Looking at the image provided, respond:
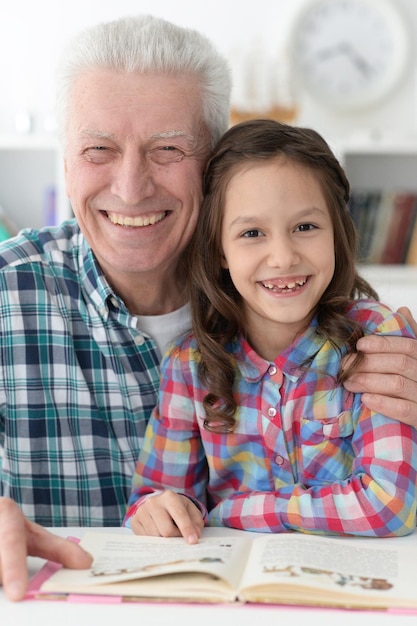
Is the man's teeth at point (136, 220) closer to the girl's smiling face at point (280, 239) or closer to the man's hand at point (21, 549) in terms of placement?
the girl's smiling face at point (280, 239)

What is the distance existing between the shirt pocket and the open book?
0.85 ft

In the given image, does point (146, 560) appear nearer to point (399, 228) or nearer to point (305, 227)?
point (305, 227)

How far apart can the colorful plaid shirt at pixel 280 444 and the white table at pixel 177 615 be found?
347 millimetres

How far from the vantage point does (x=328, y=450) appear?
150 centimetres

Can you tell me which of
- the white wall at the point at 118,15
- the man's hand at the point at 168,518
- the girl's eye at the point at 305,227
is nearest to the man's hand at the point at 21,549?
the man's hand at the point at 168,518

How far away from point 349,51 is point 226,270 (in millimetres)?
2731

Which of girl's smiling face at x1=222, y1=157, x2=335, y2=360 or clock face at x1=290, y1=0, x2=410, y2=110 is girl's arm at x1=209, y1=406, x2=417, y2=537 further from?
clock face at x1=290, y1=0, x2=410, y2=110

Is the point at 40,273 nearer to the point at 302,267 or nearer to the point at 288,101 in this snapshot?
the point at 302,267

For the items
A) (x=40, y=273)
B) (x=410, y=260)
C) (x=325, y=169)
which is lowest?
(x=410, y=260)

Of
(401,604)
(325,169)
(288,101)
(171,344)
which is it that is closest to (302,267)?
(325,169)

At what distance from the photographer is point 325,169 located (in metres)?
1.59

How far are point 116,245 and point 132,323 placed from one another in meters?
0.16

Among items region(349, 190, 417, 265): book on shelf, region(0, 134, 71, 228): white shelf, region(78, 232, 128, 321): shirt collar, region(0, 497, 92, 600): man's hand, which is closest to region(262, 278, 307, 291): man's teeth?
region(78, 232, 128, 321): shirt collar

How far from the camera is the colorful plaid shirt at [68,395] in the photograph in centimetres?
173
